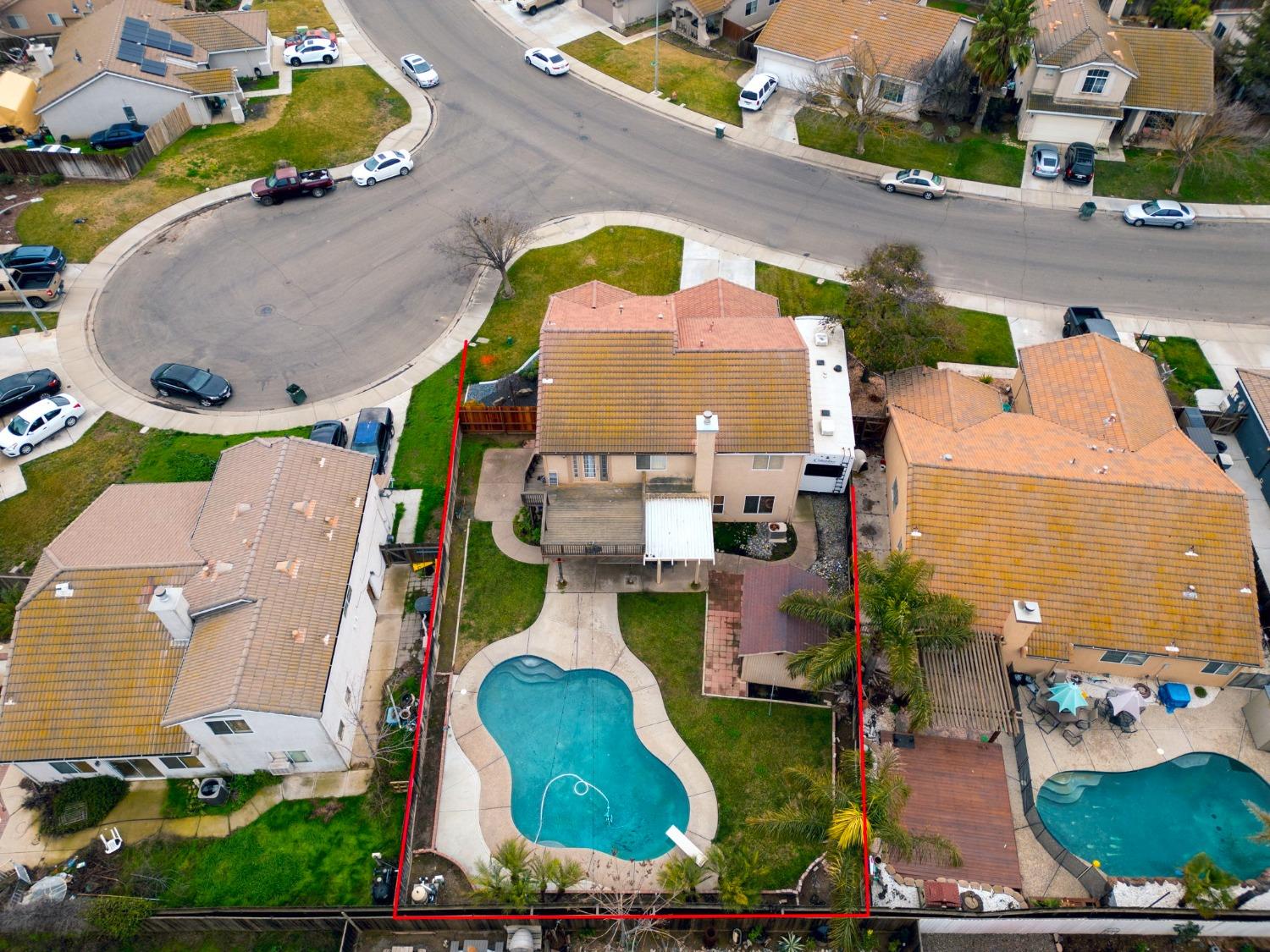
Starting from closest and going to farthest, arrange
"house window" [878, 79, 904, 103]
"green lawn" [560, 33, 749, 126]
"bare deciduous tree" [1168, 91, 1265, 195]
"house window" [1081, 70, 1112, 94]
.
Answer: "bare deciduous tree" [1168, 91, 1265, 195]
"house window" [1081, 70, 1112, 94]
"house window" [878, 79, 904, 103]
"green lawn" [560, 33, 749, 126]

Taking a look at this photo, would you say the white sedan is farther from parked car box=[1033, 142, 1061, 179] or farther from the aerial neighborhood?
parked car box=[1033, 142, 1061, 179]

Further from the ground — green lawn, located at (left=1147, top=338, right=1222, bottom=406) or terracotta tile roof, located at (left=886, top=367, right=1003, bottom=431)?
terracotta tile roof, located at (left=886, top=367, right=1003, bottom=431)

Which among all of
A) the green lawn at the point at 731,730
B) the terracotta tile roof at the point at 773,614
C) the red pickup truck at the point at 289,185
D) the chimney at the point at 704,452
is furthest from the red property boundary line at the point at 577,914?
the red pickup truck at the point at 289,185

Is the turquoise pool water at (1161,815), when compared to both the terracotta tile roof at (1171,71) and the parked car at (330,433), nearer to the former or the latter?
the parked car at (330,433)

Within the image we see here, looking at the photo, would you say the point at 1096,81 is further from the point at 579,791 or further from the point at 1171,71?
the point at 579,791

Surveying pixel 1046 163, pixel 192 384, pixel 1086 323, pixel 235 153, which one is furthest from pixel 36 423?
pixel 1046 163

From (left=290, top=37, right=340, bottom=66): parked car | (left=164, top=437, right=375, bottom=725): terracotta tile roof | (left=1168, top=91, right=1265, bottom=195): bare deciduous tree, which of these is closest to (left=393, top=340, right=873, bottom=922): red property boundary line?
(left=164, top=437, right=375, bottom=725): terracotta tile roof

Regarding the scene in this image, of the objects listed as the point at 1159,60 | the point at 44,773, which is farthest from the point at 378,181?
the point at 1159,60
